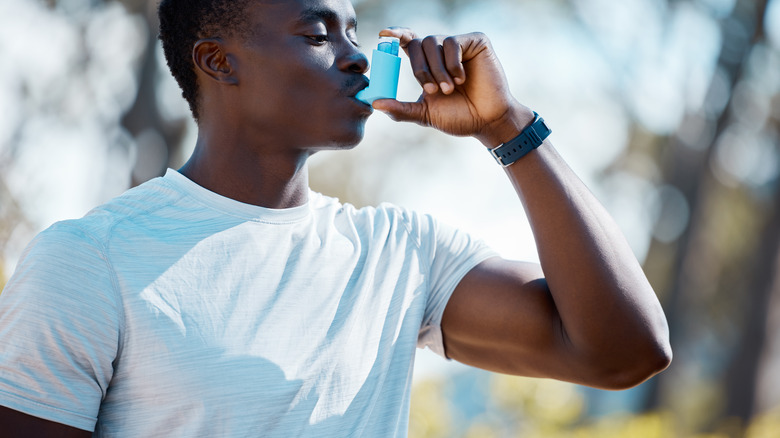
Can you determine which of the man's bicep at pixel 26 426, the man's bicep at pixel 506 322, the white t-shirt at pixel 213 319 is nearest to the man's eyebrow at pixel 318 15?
the white t-shirt at pixel 213 319

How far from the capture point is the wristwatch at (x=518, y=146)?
2.03 meters

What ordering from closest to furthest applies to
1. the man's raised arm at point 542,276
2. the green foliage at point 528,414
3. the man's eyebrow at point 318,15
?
1. the man's raised arm at point 542,276
2. the man's eyebrow at point 318,15
3. the green foliage at point 528,414

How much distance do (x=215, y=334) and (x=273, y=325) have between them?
0.48 ft

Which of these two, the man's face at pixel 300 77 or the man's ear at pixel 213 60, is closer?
the man's face at pixel 300 77

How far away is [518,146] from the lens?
2031mm

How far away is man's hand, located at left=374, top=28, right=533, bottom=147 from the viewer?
2002 millimetres

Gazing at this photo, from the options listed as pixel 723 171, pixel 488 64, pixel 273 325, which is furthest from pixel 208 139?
pixel 723 171

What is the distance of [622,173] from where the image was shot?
39.9 feet

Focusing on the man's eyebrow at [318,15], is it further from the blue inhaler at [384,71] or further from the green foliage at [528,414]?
the green foliage at [528,414]

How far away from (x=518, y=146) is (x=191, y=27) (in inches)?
39.1

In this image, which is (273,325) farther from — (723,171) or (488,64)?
(723,171)

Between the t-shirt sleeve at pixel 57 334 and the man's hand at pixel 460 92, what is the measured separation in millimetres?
846

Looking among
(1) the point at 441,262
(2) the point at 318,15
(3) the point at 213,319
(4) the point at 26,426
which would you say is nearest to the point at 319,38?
(2) the point at 318,15

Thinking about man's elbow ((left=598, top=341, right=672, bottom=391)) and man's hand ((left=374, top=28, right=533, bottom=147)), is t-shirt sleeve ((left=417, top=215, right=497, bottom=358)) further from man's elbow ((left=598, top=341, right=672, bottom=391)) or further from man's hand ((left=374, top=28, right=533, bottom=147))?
man's elbow ((left=598, top=341, right=672, bottom=391))
